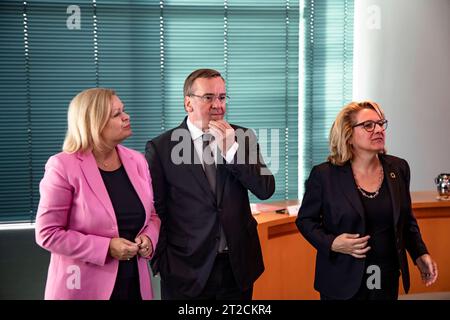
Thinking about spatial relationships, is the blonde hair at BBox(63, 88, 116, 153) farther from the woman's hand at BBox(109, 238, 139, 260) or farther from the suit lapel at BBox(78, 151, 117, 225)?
the woman's hand at BBox(109, 238, 139, 260)

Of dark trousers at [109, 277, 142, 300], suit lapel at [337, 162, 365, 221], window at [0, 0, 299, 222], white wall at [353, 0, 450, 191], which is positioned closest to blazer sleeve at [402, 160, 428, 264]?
suit lapel at [337, 162, 365, 221]

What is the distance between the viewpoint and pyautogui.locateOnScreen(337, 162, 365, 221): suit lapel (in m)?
2.11

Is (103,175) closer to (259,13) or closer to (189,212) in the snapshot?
(189,212)

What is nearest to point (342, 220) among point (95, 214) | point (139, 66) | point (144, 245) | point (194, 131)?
point (194, 131)

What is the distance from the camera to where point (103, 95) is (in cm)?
195

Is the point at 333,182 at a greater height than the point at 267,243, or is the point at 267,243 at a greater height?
the point at 333,182

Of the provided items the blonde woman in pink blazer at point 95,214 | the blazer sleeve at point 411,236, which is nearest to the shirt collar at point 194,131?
the blonde woman in pink blazer at point 95,214

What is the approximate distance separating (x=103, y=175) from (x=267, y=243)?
1487 millimetres

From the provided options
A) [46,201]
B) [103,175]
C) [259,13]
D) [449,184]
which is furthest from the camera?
[259,13]

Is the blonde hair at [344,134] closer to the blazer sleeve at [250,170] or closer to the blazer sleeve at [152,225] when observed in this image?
the blazer sleeve at [250,170]

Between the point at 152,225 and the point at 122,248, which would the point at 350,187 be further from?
the point at 122,248

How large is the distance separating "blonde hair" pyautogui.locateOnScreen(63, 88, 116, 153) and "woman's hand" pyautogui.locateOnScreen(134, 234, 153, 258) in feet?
1.23

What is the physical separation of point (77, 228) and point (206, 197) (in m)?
0.49
